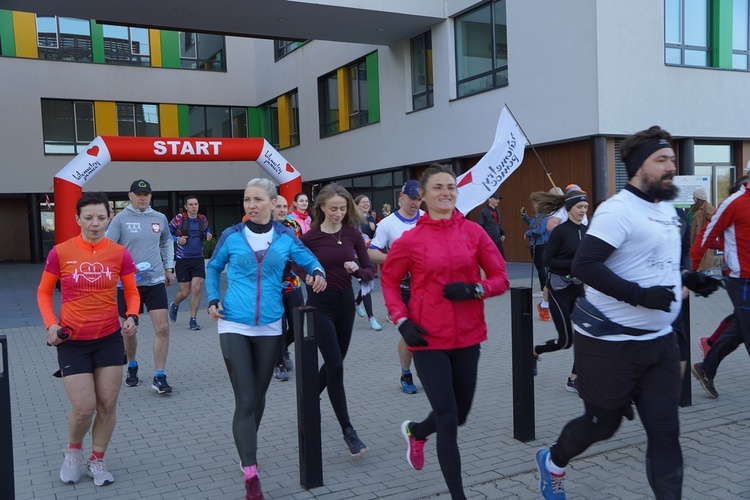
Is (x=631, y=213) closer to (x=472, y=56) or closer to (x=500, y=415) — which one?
(x=500, y=415)

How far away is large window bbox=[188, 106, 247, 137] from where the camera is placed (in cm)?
3017

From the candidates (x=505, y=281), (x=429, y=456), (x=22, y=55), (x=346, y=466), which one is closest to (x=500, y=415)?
(x=429, y=456)

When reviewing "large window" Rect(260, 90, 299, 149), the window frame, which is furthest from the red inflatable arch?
"large window" Rect(260, 90, 299, 149)

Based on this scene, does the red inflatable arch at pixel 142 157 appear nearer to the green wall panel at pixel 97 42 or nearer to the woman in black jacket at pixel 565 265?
the woman in black jacket at pixel 565 265

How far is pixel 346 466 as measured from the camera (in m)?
4.52

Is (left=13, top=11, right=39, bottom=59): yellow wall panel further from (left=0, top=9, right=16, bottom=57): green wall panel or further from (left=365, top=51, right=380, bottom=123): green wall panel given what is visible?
(left=365, top=51, right=380, bottom=123): green wall panel

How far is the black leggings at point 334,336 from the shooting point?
469cm

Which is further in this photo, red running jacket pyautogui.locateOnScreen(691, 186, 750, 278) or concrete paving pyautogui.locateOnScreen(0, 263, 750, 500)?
red running jacket pyautogui.locateOnScreen(691, 186, 750, 278)

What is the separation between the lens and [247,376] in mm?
4035

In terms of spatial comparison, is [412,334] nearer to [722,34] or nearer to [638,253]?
[638,253]

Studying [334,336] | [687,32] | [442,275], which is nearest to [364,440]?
[334,336]

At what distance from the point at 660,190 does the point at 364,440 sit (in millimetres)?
2930

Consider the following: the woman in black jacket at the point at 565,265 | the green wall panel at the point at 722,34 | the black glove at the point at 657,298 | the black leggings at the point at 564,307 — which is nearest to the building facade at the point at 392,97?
the green wall panel at the point at 722,34

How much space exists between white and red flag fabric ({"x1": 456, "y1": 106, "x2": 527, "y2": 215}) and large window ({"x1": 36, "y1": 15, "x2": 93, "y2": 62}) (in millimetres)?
24299
